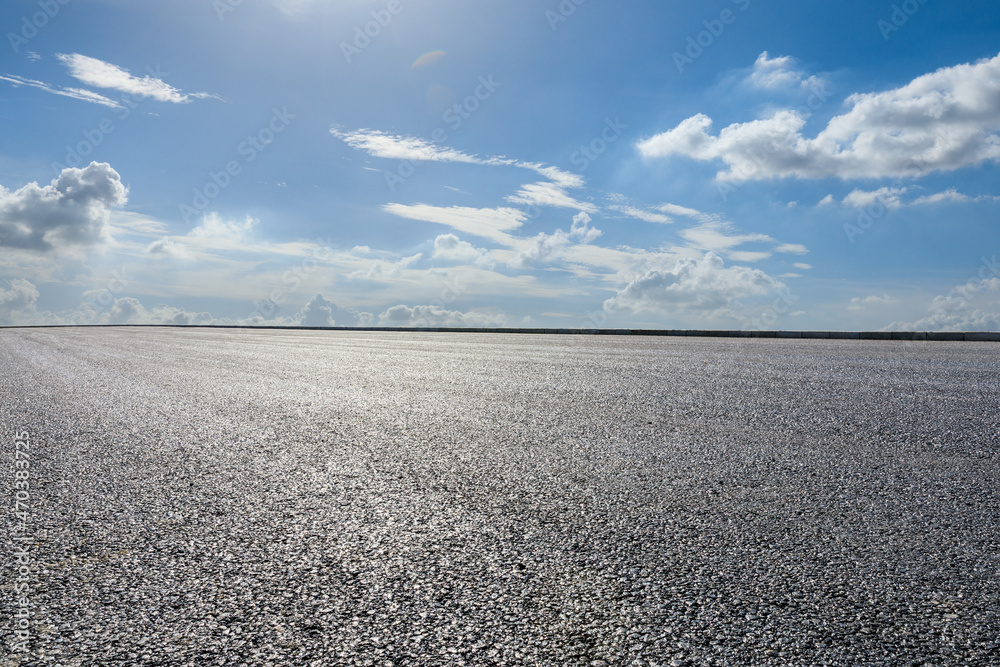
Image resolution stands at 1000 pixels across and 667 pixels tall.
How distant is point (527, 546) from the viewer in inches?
88.0

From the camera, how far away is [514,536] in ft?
7.67

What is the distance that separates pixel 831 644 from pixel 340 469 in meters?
2.43

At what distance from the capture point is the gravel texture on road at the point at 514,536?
1635 millimetres

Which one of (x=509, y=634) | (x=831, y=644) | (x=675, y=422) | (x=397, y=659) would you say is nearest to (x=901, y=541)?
(x=831, y=644)

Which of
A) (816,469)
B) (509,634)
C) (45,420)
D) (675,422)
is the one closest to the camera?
(509,634)

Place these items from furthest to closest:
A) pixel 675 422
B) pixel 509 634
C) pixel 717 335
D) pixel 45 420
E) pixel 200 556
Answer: pixel 717 335
pixel 45 420
pixel 675 422
pixel 200 556
pixel 509 634

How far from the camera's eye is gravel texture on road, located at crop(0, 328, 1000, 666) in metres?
1.63

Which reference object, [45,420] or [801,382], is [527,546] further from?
[801,382]

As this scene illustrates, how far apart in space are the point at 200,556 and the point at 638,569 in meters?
1.46

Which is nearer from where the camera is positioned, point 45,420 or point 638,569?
point 638,569

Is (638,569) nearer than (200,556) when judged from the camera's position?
Yes

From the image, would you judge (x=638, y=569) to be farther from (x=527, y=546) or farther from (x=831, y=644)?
(x=831, y=644)

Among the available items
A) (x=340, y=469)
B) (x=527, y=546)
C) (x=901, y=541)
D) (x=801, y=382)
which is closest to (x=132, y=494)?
(x=340, y=469)

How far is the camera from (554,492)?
2.92 metres
